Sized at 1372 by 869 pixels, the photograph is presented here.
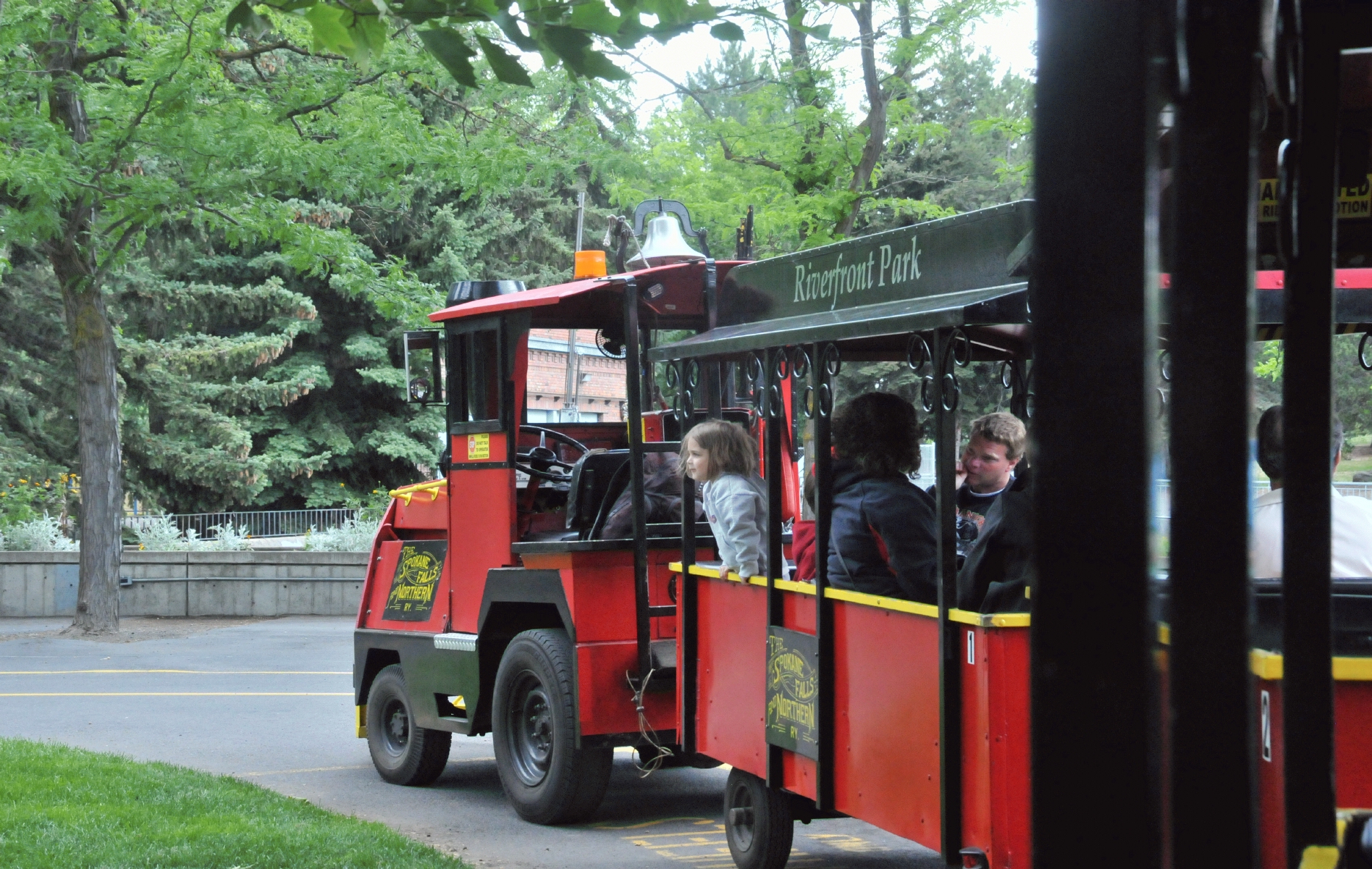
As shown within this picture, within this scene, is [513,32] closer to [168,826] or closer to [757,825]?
[757,825]

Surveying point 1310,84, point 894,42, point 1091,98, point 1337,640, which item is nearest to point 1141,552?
point 1091,98

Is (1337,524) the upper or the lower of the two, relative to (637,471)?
lower

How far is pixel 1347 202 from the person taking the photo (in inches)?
171

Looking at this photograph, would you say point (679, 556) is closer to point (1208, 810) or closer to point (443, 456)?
point (443, 456)

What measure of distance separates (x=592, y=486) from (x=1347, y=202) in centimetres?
448

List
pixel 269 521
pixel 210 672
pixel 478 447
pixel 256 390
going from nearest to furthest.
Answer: pixel 478 447
pixel 210 672
pixel 269 521
pixel 256 390

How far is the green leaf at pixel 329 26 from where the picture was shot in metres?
4.39

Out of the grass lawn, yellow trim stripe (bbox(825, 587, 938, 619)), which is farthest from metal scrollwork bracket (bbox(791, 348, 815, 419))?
the grass lawn

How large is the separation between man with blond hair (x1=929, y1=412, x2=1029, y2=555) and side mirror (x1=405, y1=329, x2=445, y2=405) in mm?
3249

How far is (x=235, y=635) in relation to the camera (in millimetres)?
17594

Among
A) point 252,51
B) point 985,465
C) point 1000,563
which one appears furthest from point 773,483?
point 252,51

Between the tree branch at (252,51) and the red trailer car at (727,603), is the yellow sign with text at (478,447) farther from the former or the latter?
the tree branch at (252,51)

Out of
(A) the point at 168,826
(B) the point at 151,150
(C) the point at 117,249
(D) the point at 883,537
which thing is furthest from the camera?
(C) the point at 117,249

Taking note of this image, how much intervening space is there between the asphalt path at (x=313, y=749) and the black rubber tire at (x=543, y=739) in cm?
15
